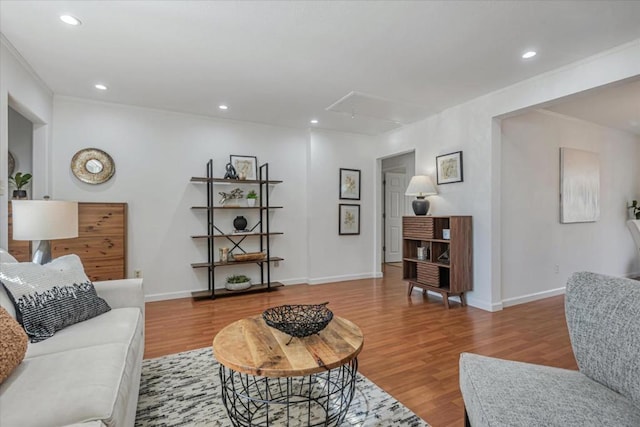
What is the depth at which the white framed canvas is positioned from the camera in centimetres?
436

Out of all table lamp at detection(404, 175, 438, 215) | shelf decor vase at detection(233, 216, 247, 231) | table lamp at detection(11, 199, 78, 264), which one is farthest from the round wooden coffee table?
table lamp at detection(404, 175, 438, 215)

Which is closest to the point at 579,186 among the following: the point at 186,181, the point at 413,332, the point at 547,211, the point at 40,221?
the point at 547,211

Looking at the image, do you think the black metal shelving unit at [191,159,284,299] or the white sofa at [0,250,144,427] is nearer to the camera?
the white sofa at [0,250,144,427]

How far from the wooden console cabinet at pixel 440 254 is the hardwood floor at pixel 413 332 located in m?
0.24

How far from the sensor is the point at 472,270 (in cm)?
389

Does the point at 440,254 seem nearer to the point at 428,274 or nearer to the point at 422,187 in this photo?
the point at 428,274

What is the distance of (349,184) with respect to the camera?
5492mm

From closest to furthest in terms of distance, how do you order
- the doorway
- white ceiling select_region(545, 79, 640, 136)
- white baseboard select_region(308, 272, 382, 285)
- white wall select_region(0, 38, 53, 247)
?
white wall select_region(0, 38, 53, 247) → white ceiling select_region(545, 79, 640, 136) → white baseboard select_region(308, 272, 382, 285) → the doorway

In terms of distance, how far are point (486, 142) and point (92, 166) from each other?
186 inches

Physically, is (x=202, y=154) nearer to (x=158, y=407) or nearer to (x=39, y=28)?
(x=39, y=28)

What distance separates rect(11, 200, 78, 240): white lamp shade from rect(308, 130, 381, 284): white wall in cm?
335

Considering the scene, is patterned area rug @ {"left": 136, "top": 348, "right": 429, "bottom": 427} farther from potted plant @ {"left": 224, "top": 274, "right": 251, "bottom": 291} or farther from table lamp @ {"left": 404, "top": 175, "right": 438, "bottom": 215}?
table lamp @ {"left": 404, "top": 175, "right": 438, "bottom": 215}

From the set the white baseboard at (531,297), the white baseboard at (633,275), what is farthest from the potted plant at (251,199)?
the white baseboard at (633,275)

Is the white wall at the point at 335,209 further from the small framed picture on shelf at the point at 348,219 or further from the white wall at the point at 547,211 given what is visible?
the white wall at the point at 547,211
